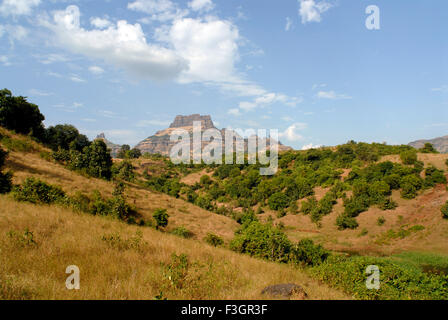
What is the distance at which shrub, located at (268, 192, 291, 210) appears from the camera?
53094 mm

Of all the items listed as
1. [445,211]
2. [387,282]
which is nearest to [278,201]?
[445,211]

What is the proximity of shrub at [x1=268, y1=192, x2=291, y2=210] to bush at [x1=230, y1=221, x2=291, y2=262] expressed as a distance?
140ft

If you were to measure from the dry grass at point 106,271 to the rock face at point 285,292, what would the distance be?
22cm

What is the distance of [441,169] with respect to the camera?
145 feet

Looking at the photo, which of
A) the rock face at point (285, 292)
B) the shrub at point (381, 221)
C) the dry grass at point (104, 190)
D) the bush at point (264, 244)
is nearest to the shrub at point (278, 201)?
the shrub at point (381, 221)

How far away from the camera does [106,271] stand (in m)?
4.59

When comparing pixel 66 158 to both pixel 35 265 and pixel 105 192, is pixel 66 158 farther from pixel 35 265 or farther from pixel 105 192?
pixel 35 265

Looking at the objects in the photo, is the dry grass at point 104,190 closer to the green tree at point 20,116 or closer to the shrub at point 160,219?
the shrub at point 160,219

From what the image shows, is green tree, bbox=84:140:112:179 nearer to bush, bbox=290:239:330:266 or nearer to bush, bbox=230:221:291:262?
bush, bbox=230:221:291:262
